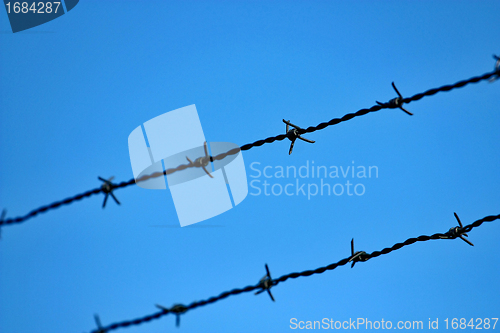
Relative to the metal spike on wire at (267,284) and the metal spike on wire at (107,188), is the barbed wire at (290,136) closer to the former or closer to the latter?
the metal spike on wire at (107,188)

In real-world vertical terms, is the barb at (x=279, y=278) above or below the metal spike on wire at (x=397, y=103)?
below

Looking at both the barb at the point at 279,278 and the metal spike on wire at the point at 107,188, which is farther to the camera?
the metal spike on wire at the point at 107,188

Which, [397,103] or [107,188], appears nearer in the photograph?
[397,103]

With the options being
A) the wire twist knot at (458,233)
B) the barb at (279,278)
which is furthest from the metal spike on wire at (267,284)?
the wire twist knot at (458,233)

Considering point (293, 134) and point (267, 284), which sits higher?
point (293, 134)

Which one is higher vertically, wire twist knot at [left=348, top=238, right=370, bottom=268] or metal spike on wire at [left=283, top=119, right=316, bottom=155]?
metal spike on wire at [left=283, top=119, right=316, bottom=155]

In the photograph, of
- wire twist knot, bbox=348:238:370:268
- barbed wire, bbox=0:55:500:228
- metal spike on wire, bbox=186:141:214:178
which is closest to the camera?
barbed wire, bbox=0:55:500:228

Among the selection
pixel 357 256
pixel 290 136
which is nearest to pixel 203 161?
pixel 290 136

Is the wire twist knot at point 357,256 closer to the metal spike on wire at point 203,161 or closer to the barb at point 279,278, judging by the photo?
the barb at point 279,278

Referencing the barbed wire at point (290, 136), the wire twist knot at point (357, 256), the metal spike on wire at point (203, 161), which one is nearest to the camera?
the barbed wire at point (290, 136)

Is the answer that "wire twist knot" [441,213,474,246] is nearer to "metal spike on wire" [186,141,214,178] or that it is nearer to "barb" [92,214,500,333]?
"barb" [92,214,500,333]

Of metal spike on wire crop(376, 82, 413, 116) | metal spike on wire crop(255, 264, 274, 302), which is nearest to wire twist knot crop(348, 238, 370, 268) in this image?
metal spike on wire crop(255, 264, 274, 302)

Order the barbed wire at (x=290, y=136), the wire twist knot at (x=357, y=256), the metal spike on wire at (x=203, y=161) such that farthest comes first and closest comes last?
the metal spike on wire at (x=203, y=161) → the wire twist knot at (x=357, y=256) → the barbed wire at (x=290, y=136)

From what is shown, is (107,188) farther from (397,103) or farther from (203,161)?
(397,103)
